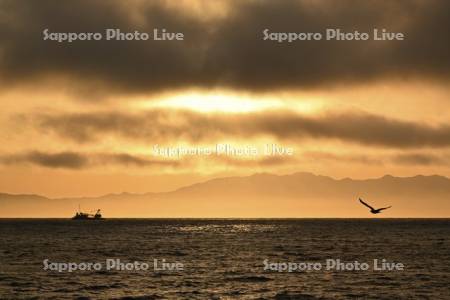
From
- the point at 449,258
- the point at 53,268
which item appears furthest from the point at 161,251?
the point at 449,258

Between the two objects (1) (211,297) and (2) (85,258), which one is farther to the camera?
(2) (85,258)

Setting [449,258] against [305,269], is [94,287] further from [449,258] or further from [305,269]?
[449,258]

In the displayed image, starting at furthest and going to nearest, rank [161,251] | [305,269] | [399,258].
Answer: [161,251] < [399,258] < [305,269]

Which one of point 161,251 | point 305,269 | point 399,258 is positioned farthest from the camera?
point 161,251

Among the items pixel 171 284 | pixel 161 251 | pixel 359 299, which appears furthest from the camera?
pixel 161 251

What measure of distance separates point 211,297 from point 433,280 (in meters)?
23.0

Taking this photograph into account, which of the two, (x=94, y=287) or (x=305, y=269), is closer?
(x=94, y=287)

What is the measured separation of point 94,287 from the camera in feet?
192

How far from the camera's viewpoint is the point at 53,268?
73250mm

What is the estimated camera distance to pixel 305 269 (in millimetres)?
72125

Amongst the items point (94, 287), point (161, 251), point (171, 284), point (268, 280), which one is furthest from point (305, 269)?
point (161, 251)

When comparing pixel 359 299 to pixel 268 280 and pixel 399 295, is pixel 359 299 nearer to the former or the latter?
pixel 399 295

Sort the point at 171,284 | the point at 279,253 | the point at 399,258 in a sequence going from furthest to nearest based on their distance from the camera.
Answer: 1. the point at 279,253
2. the point at 399,258
3. the point at 171,284

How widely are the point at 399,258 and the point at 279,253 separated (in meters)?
17.1
